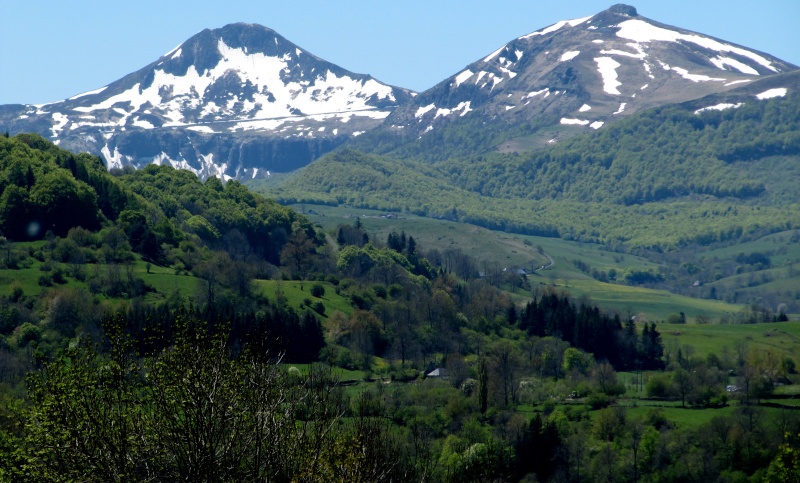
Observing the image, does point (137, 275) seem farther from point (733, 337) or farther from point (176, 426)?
point (176, 426)

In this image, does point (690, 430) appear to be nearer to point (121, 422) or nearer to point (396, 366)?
point (396, 366)

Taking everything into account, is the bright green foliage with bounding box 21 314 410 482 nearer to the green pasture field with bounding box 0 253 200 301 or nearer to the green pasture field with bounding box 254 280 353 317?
the green pasture field with bounding box 0 253 200 301

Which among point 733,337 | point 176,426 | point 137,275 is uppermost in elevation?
point 176,426

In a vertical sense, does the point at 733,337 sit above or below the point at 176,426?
below

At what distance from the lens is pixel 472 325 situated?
16188cm

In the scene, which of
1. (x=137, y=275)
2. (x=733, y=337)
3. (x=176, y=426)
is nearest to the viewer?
(x=176, y=426)

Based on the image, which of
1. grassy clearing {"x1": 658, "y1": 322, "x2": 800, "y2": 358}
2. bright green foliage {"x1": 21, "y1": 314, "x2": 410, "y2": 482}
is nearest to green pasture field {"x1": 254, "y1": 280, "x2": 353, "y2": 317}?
grassy clearing {"x1": 658, "y1": 322, "x2": 800, "y2": 358}

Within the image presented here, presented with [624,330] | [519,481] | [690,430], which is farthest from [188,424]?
[624,330]

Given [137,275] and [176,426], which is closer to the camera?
[176,426]

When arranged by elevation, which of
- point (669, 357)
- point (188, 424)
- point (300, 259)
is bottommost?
point (669, 357)

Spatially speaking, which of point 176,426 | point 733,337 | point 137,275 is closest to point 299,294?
point 137,275

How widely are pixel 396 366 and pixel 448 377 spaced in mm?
8137

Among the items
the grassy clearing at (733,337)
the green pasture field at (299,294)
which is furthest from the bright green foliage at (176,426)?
the grassy clearing at (733,337)

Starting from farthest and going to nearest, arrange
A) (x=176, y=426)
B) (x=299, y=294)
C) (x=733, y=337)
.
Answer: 1. (x=733, y=337)
2. (x=299, y=294)
3. (x=176, y=426)
